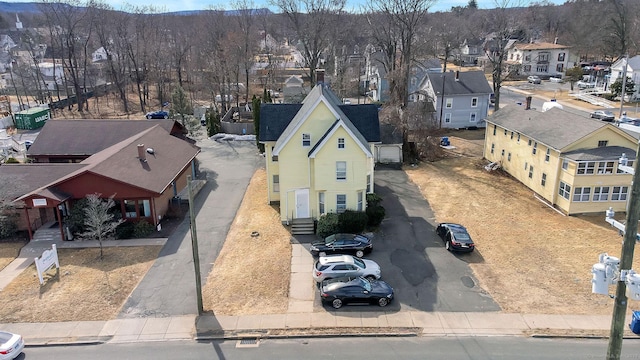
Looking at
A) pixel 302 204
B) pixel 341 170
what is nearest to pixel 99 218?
pixel 302 204

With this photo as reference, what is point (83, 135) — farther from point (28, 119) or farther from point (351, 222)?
point (351, 222)

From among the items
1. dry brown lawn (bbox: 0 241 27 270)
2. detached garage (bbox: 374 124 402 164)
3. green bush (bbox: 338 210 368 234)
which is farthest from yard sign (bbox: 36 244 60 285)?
detached garage (bbox: 374 124 402 164)

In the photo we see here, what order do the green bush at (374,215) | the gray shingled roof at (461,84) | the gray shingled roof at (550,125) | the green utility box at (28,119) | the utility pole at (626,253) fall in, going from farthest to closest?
the green utility box at (28,119) < the gray shingled roof at (461,84) < the gray shingled roof at (550,125) < the green bush at (374,215) < the utility pole at (626,253)

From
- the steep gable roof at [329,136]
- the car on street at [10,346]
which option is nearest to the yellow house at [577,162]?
the steep gable roof at [329,136]

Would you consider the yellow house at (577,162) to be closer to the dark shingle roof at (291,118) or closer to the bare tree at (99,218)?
the dark shingle roof at (291,118)

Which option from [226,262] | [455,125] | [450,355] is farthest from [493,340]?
[455,125]
